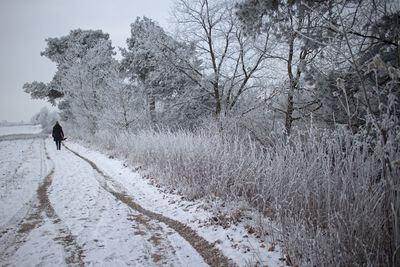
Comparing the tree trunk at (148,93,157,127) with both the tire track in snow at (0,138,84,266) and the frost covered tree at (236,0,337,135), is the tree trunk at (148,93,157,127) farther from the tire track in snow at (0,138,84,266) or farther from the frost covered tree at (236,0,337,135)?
the tire track in snow at (0,138,84,266)

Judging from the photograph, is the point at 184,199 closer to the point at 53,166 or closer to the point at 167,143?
the point at 167,143

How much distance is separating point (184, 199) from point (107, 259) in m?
2.67

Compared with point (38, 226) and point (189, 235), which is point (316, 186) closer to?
point (189, 235)

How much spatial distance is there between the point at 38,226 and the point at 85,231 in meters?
0.97

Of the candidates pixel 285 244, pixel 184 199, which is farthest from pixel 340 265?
pixel 184 199

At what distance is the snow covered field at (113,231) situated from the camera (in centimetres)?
366

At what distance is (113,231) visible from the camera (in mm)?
4582

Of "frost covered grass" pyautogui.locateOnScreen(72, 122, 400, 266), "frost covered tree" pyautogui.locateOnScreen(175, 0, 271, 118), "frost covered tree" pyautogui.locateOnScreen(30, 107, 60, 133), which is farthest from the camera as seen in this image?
"frost covered tree" pyautogui.locateOnScreen(30, 107, 60, 133)

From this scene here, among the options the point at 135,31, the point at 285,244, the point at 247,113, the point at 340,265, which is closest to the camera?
the point at 340,265

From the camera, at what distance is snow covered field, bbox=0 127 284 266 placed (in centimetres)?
366

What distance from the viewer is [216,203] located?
512 cm

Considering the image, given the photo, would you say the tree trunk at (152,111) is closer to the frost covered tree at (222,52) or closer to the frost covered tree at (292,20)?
the frost covered tree at (222,52)

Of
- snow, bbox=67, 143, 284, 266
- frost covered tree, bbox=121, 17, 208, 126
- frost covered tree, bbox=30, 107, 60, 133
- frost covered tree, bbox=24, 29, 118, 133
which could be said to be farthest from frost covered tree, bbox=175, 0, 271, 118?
frost covered tree, bbox=30, 107, 60, 133

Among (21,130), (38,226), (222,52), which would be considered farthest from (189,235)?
(21,130)
